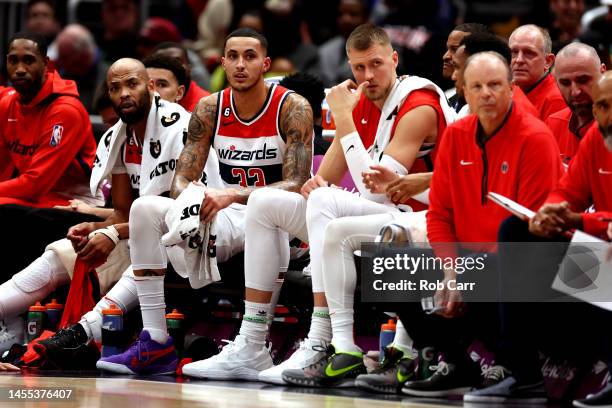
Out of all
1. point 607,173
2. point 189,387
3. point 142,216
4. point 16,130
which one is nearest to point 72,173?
point 16,130

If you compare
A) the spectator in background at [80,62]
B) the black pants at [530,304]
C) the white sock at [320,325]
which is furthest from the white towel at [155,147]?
the spectator in background at [80,62]

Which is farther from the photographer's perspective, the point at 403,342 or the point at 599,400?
the point at 403,342

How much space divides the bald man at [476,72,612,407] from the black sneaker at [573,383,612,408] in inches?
9.9

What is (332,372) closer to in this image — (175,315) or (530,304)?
(530,304)

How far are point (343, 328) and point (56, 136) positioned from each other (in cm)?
316

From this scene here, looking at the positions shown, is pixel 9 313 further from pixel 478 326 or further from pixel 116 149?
pixel 478 326

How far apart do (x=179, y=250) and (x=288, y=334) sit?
81 centimetres

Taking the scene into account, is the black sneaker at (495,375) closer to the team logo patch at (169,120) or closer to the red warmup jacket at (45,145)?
the team logo patch at (169,120)

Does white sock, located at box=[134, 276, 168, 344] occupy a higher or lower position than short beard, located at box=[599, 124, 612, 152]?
lower

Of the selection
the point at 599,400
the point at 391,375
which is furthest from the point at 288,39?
the point at 599,400

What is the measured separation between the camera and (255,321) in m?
7.01

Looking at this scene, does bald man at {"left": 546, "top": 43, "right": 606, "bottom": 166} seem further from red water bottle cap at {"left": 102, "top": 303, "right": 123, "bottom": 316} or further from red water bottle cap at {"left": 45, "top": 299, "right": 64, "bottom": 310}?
red water bottle cap at {"left": 45, "top": 299, "right": 64, "bottom": 310}

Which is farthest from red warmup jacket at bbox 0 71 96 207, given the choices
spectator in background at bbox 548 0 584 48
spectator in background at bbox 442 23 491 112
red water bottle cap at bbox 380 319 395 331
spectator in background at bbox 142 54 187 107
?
spectator in background at bbox 548 0 584 48

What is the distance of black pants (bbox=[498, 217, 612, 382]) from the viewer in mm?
5586
